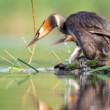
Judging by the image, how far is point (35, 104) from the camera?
21.6 feet

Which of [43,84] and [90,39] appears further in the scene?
[90,39]

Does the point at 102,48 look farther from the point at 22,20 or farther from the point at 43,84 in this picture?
the point at 22,20

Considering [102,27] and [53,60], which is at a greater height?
[102,27]

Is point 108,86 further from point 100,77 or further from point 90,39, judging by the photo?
point 90,39

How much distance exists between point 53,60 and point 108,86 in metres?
4.95

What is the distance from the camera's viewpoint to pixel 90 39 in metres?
10.6

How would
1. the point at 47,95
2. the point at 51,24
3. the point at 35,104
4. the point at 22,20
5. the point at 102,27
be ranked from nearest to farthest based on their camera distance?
the point at 35,104 → the point at 47,95 → the point at 102,27 → the point at 51,24 → the point at 22,20

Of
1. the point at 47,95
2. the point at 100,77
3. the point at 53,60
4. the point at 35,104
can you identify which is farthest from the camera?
the point at 53,60

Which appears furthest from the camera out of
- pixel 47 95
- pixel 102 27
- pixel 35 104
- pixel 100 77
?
pixel 102 27

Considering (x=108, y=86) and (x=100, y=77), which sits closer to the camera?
(x=108, y=86)

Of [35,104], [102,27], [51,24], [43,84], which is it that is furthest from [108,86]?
[51,24]

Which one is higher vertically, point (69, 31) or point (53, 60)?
point (69, 31)

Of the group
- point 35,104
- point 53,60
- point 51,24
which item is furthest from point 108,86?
point 53,60

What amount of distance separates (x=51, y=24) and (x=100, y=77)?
2099 mm
